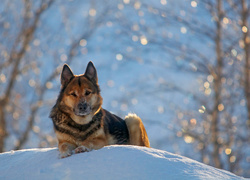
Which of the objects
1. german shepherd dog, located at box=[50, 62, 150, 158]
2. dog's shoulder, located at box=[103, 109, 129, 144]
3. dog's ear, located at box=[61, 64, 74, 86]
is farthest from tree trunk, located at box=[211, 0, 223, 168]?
dog's ear, located at box=[61, 64, 74, 86]

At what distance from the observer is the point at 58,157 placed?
4555 mm

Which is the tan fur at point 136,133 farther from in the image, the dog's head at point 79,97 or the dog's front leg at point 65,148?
the dog's front leg at point 65,148

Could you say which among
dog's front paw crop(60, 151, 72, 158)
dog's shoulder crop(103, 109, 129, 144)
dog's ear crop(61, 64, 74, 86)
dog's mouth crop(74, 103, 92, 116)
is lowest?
dog's front paw crop(60, 151, 72, 158)

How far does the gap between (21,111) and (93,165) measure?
13175mm

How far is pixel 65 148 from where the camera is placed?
15.3ft

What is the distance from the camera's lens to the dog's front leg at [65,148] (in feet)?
15.0

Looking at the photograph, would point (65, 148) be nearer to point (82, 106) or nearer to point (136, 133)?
point (82, 106)

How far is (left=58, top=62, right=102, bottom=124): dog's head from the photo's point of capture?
16.7ft

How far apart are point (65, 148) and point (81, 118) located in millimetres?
635

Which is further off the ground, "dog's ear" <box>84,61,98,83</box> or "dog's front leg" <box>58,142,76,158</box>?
"dog's ear" <box>84,61,98,83</box>

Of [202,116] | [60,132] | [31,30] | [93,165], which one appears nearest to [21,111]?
[31,30]

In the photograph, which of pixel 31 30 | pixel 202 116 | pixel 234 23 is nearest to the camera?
pixel 234 23

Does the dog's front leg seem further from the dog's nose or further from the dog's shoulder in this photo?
the dog's shoulder

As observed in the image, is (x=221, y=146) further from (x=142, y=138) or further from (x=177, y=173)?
(x=177, y=173)
